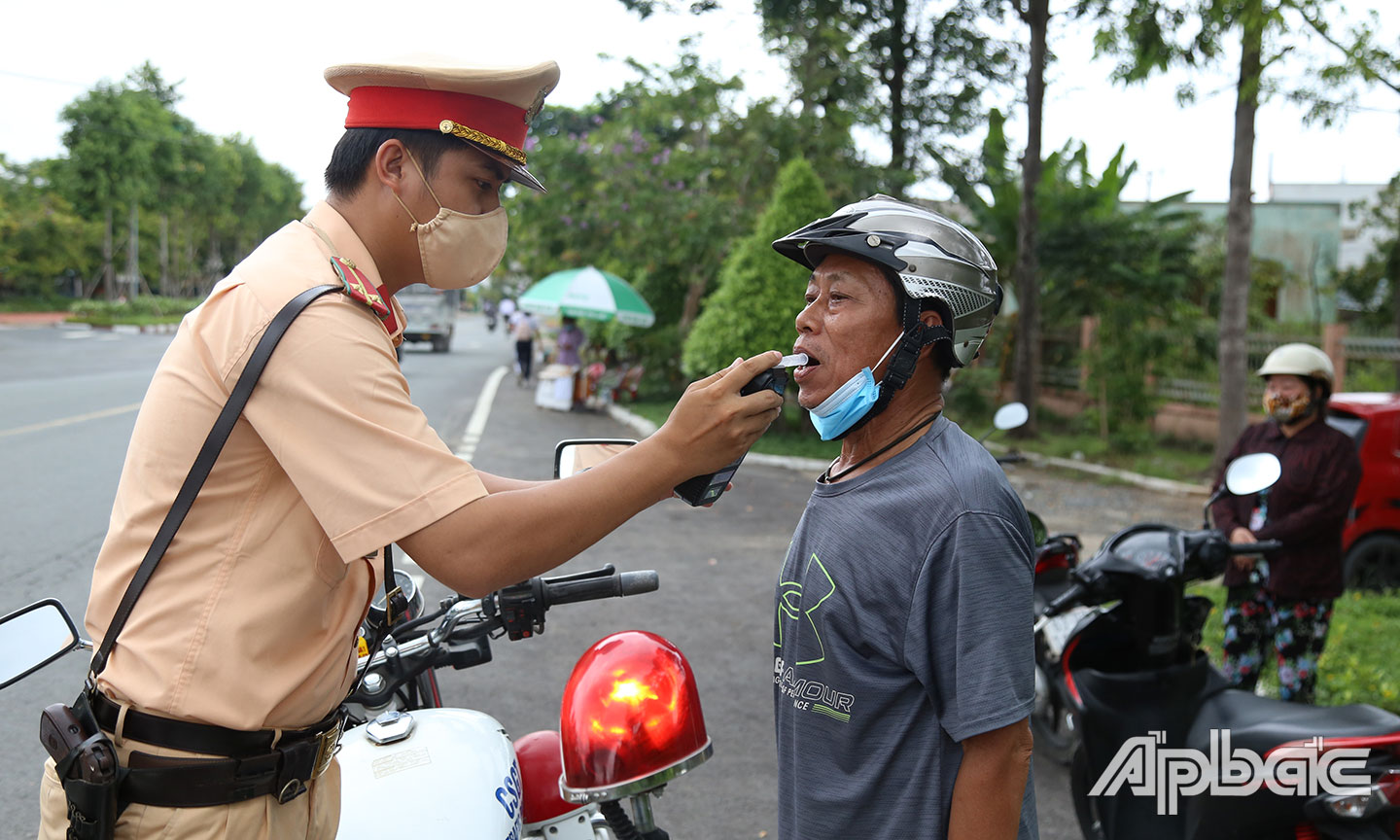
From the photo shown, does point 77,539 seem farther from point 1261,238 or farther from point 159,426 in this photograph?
point 1261,238

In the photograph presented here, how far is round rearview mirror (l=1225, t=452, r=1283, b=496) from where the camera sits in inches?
130

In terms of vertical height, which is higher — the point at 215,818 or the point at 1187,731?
the point at 215,818

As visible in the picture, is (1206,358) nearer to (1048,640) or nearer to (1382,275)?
(1382,275)

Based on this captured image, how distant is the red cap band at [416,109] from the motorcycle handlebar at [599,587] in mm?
975

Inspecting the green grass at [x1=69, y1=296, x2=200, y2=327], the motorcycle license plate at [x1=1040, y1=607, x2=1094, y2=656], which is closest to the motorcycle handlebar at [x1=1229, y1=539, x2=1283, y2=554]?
the motorcycle license plate at [x1=1040, y1=607, x2=1094, y2=656]

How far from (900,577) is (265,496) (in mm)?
1010

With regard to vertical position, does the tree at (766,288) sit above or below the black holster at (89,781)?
above

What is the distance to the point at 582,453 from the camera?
2.12m

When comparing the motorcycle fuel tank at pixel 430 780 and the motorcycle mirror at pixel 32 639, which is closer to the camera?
the motorcycle mirror at pixel 32 639

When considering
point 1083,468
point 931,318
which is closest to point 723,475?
point 931,318

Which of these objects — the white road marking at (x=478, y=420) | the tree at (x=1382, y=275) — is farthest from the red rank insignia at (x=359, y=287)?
the tree at (x=1382, y=275)

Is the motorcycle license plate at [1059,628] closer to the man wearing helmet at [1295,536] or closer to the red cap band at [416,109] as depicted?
the man wearing helmet at [1295,536]

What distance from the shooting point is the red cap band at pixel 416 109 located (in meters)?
1.58

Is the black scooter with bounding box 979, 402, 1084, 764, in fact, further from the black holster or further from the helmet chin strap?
the black holster
